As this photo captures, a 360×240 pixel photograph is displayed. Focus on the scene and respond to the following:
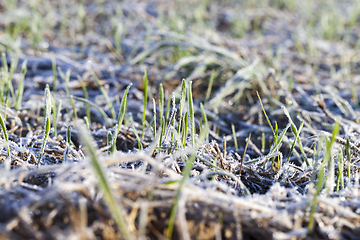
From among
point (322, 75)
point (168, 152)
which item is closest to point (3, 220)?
point (168, 152)

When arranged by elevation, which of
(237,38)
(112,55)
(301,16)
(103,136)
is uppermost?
(301,16)

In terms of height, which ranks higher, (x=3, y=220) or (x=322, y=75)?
(x=322, y=75)

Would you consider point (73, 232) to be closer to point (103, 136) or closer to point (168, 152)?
point (168, 152)

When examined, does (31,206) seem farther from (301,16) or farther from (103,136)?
(301,16)

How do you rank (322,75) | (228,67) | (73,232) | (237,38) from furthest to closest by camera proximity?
(237,38) → (322,75) → (228,67) → (73,232)

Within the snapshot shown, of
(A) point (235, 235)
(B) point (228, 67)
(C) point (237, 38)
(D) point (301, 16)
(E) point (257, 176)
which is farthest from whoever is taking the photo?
(D) point (301, 16)

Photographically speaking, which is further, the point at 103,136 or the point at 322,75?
the point at 322,75
